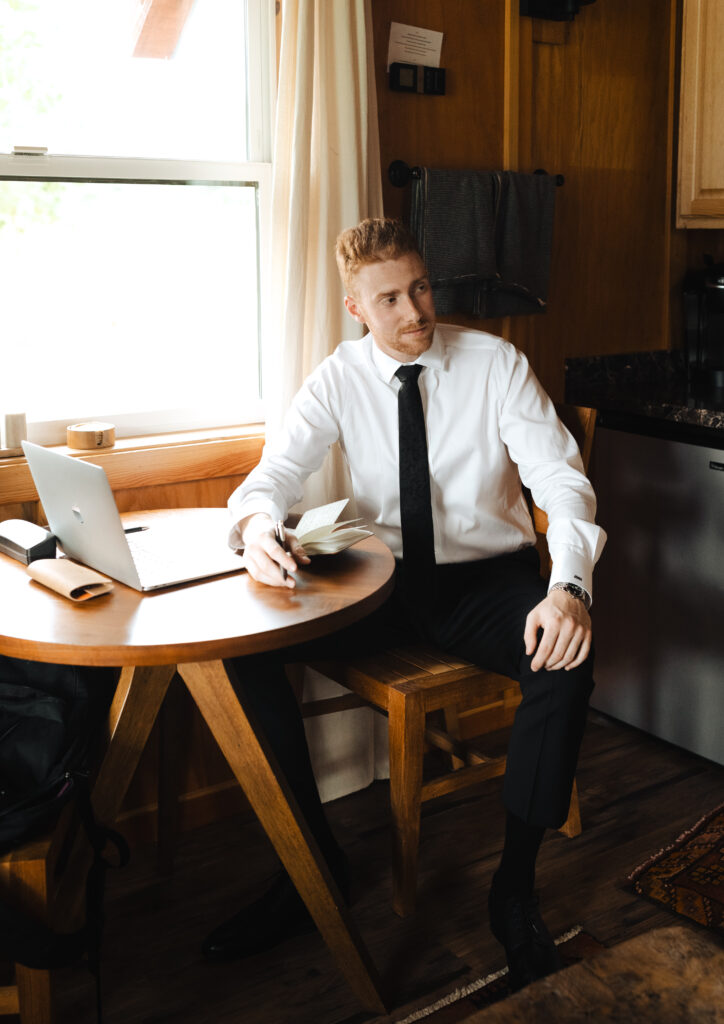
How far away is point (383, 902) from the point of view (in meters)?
1.98

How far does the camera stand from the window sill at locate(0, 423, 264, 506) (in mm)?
1946

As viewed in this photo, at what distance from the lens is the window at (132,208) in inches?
77.1

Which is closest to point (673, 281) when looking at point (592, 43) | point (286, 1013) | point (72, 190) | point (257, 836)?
point (592, 43)

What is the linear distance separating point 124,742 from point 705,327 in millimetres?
2140

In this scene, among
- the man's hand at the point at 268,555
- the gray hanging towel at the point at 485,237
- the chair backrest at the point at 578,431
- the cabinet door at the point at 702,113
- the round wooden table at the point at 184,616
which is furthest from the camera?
the cabinet door at the point at 702,113

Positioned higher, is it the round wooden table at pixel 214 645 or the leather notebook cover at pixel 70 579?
the leather notebook cover at pixel 70 579

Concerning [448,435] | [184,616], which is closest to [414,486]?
[448,435]

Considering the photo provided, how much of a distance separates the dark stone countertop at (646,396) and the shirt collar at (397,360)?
72 centimetres

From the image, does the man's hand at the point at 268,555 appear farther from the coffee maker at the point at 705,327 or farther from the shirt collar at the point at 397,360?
the coffee maker at the point at 705,327

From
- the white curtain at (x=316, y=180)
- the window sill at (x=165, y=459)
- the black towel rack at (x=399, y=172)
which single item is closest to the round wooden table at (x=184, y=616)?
the window sill at (x=165, y=459)

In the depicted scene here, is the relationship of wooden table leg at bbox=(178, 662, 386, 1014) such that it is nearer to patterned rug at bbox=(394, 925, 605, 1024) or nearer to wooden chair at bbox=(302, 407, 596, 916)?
patterned rug at bbox=(394, 925, 605, 1024)

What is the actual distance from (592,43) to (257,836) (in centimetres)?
222

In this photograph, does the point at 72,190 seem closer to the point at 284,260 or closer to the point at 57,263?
Answer: the point at 57,263

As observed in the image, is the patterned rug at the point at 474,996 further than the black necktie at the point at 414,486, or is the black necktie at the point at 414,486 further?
the black necktie at the point at 414,486
